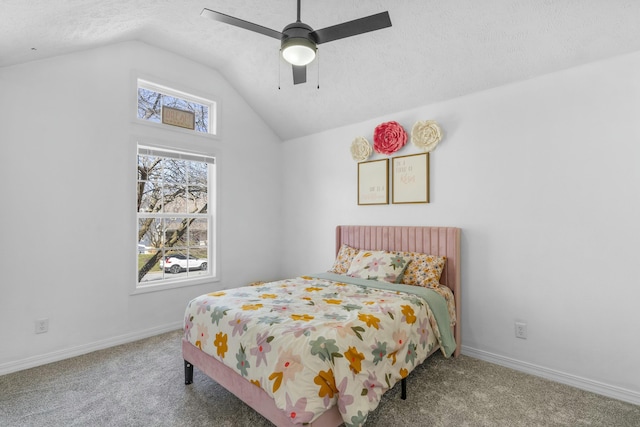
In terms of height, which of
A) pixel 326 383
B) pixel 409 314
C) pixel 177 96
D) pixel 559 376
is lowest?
pixel 559 376

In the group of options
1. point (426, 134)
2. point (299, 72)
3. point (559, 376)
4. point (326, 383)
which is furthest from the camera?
point (426, 134)

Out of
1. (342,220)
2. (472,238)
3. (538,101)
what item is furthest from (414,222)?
(538,101)

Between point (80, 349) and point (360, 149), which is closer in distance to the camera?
point (80, 349)

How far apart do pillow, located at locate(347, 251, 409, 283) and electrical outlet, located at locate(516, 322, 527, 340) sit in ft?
3.39

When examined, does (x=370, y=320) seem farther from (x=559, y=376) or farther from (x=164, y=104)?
(x=164, y=104)

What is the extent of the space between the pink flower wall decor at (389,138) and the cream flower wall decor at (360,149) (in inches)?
4.5

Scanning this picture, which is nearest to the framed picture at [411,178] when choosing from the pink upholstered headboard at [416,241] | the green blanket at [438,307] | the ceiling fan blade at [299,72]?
the pink upholstered headboard at [416,241]

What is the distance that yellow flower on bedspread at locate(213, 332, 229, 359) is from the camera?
1.99m

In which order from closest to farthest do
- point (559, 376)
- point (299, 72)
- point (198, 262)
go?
point (299, 72) → point (559, 376) → point (198, 262)

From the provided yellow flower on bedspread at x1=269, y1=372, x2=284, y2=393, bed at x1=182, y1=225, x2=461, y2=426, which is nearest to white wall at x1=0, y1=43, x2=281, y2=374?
bed at x1=182, y1=225, x2=461, y2=426

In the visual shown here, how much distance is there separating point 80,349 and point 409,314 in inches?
118

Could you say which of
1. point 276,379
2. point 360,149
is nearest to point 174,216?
point 360,149

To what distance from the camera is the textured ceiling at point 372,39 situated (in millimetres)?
2158

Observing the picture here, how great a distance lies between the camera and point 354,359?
1688mm
